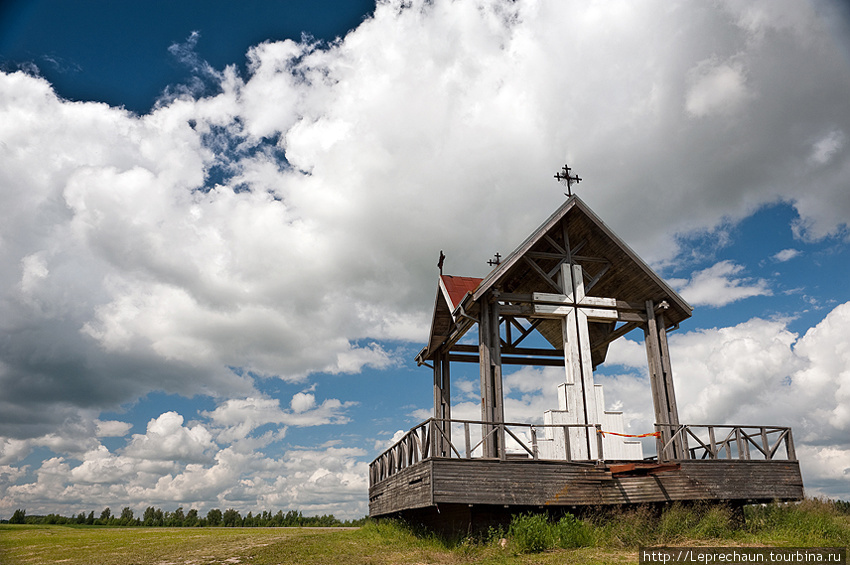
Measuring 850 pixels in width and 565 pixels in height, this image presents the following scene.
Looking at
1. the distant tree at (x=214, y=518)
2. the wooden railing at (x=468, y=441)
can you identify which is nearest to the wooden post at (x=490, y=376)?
the wooden railing at (x=468, y=441)

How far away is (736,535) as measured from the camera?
1416 centimetres

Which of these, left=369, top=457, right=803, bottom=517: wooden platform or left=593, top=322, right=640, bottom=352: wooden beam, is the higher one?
left=593, top=322, right=640, bottom=352: wooden beam

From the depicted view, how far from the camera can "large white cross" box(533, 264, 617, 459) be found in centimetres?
1773

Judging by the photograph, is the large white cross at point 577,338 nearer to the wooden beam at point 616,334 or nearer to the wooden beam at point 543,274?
the wooden beam at point 543,274

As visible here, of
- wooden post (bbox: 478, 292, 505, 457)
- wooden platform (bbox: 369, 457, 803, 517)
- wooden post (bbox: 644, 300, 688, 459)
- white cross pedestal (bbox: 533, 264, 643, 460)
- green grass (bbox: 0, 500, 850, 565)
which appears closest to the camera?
green grass (bbox: 0, 500, 850, 565)

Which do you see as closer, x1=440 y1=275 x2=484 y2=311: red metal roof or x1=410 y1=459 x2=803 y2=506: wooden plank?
x1=410 y1=459 x2=803 y2=506: wooden plank

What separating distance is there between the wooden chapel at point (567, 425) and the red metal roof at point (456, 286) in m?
0.05

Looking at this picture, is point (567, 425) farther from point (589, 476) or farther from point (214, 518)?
point (214, 518)

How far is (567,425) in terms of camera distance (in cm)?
1588

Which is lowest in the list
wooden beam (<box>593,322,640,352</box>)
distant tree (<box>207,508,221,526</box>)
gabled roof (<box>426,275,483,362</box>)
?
distant tree (<box>207,508,221,526</box>)

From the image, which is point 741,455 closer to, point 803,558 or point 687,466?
point 687,466

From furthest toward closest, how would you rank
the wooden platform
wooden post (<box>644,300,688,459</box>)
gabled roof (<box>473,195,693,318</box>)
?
gabled roof (<box>473,195,693,318</box>)
wooden post (<box>644,300,688,459</box>)
the wooden platform

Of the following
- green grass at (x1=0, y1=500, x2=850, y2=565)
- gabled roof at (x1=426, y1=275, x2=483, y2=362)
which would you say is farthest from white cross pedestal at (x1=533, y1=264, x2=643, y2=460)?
gabled roof at (x1=426, y1=275, x2=483, y2=362)

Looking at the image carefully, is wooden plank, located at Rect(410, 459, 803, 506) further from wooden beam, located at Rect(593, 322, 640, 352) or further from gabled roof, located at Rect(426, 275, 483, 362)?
gabled roof, located at Rect(426, 275, 483, 362)
